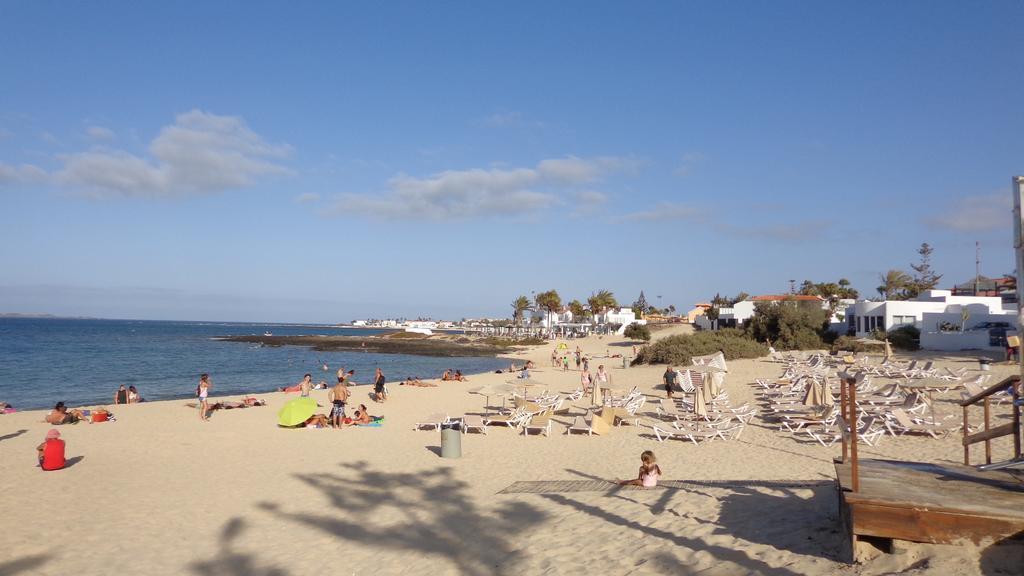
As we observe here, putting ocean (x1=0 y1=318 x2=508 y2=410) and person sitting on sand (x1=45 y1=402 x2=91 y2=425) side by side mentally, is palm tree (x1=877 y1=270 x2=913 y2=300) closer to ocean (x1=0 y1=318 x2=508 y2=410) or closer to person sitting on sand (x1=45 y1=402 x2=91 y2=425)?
ocean (x1=0 y1=318 x2=508 y2=410)

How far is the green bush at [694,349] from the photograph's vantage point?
31453 mm

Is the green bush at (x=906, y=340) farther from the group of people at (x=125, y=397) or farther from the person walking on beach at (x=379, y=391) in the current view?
the group of people at (x=125, y=397)

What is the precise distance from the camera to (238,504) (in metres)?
8.90

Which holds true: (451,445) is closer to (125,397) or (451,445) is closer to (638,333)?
(125,397)

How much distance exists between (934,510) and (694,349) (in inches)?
1095

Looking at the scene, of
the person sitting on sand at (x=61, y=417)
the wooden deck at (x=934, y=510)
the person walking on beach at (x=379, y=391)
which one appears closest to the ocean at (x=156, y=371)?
the person sitting on sand at (x=61, y=417)

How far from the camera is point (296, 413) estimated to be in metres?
15.7

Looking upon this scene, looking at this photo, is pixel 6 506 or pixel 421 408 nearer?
pixel 6 506

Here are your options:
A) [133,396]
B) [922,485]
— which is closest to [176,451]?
[133,396]

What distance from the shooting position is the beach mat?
8148 mm

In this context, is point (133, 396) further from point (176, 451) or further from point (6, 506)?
point (6, 506)

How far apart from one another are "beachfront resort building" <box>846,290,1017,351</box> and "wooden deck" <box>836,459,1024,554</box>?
1159 inches

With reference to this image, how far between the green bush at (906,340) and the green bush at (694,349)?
600cm

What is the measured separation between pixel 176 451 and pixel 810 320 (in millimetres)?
36528
